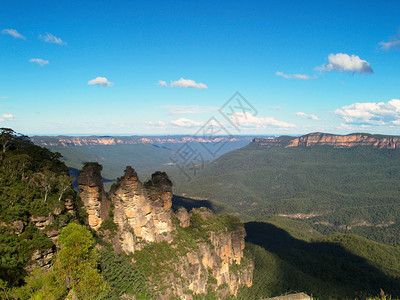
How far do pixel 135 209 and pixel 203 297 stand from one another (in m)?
18.5

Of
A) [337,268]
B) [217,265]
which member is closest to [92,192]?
[217,265]

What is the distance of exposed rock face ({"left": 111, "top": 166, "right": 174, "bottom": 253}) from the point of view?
3506 cm

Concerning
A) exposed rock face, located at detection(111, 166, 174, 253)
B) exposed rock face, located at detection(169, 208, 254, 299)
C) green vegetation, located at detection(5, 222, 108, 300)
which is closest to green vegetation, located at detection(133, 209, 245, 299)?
exposed rock face, located at detection(169, 208, 254, 299)

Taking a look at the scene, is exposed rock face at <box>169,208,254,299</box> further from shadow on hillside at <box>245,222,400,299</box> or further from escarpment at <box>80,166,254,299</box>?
shadow on hillside at <box>245,222,400,299</box>

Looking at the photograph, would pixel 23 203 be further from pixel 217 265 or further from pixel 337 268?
pixel 337 268

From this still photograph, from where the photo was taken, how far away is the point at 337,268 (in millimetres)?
64562

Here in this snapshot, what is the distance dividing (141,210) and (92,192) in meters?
8.47

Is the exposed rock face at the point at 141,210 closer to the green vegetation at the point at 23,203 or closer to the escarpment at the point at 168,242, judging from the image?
the escarpment at the point at 168,242

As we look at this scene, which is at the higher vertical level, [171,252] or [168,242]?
[168,242]

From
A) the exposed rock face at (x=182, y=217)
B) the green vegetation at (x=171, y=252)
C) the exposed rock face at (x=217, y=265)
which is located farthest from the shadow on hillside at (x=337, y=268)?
the exposed rock face at (x=182, y=217)

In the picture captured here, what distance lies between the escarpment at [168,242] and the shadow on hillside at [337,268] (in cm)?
2360

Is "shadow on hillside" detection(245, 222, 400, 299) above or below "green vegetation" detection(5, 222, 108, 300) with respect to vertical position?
below

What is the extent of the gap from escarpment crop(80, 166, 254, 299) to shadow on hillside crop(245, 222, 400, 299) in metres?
→ 23.6

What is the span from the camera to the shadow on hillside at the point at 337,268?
57.6 metres
